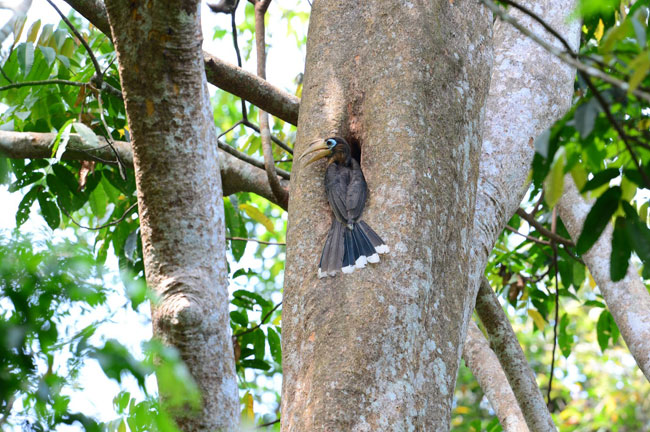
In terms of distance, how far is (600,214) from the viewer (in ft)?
4.52

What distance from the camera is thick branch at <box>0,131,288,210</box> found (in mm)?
3264

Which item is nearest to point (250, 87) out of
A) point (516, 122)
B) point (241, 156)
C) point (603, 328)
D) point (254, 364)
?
point (241, 156)

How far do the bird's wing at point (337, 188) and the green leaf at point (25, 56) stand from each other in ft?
5.36

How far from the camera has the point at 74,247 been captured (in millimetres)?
1055

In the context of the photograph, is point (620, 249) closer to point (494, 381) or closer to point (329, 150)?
point (329, 150)

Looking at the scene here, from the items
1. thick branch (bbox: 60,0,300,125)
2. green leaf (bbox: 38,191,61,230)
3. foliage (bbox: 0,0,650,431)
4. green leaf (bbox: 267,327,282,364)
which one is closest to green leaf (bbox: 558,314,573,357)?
foliage (bbox: 0,0,650,431)

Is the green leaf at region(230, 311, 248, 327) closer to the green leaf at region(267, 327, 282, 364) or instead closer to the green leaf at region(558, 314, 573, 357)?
the green leaf at region(267, 327, 282, 364)

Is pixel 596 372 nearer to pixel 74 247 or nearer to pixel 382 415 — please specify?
pixel 382 415

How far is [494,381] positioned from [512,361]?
0.19 meters

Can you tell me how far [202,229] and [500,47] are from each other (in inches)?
77.2

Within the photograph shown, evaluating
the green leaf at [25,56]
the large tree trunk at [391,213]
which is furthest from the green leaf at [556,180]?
the green leaf at [25,56]

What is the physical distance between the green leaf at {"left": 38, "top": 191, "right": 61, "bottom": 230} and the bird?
1.85 m

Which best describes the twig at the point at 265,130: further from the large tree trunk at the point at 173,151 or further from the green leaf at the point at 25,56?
the large tree trunk at the point at 173,151

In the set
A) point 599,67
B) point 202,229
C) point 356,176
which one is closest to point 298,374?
point 202,229
